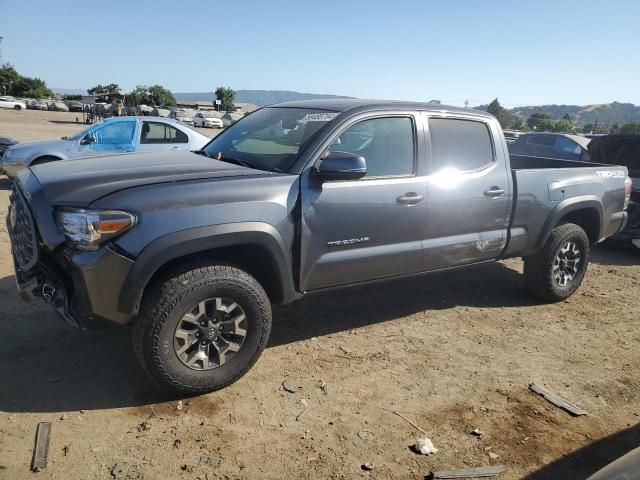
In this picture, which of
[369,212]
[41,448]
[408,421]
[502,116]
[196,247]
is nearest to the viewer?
[41,448]

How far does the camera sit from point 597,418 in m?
3.39

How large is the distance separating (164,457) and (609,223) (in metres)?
5.12

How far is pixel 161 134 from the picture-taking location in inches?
388

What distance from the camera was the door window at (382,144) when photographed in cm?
388

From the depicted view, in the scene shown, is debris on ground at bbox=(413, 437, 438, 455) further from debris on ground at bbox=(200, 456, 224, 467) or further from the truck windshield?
the truck windshield

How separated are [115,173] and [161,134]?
6.95 m

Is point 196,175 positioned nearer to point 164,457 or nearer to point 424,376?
point 164,457

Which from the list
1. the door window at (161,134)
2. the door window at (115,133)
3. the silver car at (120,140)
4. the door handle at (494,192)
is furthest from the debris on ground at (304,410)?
the door window at (115,133)

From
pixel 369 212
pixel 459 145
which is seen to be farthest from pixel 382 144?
pixel 459 145

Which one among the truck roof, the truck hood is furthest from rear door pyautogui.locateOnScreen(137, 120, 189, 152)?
the truck hood

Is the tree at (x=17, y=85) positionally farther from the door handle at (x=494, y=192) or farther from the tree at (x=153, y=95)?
the door handle at (x=494, y=192)

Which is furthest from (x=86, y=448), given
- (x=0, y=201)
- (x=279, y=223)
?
(x=0, y=201)

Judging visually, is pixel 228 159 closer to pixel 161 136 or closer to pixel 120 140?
pixel 161 136

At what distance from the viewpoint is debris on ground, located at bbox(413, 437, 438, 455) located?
2906 mm
